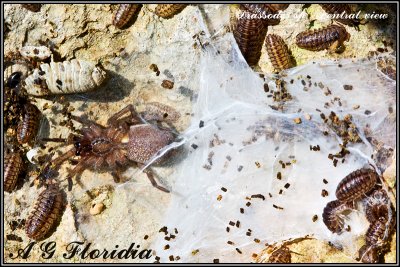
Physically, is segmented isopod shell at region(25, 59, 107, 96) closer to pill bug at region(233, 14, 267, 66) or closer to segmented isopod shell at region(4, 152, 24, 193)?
segmented isopod shell at region(4, 152, 24, 193)

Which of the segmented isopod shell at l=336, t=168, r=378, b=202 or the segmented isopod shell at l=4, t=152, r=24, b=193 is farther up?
the segmented isopod shell at l=336, t=168, r=378, b=202

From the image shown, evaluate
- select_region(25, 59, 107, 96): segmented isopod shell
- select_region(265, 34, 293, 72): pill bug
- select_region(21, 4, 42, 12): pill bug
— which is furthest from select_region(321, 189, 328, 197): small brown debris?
select_region(21, 4, 42, 12): pill bug

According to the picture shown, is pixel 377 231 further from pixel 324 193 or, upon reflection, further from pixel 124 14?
pixel 124 14

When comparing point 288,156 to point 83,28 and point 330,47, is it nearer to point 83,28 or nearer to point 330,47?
point 330,47

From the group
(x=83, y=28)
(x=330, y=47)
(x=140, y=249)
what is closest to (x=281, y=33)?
(x=330, y=47)

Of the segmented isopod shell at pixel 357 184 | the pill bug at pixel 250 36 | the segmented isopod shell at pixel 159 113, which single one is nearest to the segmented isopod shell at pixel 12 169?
the segmented isopod shell at pixel 159 113

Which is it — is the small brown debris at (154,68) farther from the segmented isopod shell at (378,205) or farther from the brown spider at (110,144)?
the segmented isopod shell at (378,205)
